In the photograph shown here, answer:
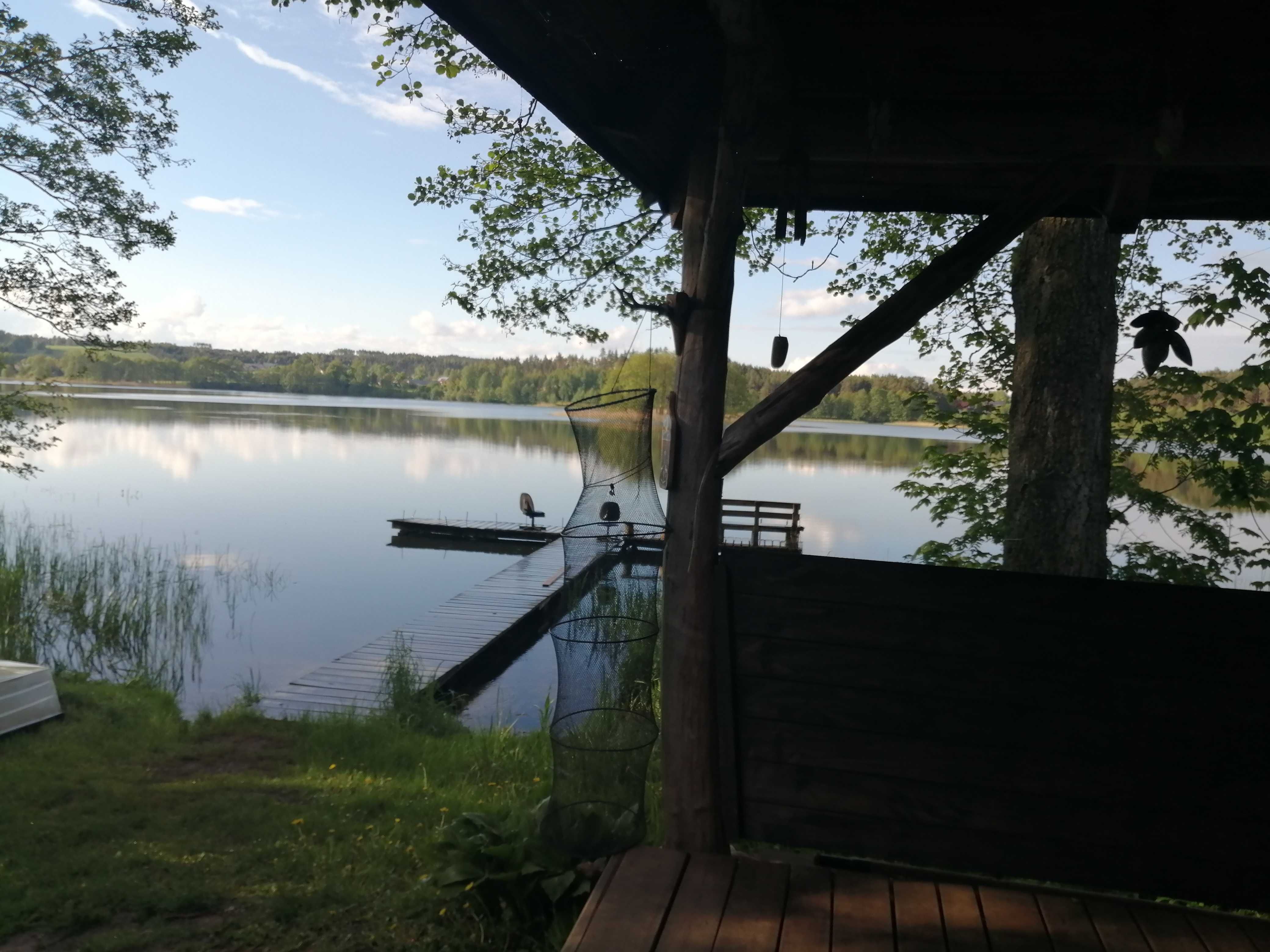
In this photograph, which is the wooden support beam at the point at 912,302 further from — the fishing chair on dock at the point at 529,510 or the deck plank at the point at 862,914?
the fishing chair on dock at the point at 529,510

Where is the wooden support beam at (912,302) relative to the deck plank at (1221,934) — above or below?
above

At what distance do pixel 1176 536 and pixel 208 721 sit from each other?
13252 millimetres

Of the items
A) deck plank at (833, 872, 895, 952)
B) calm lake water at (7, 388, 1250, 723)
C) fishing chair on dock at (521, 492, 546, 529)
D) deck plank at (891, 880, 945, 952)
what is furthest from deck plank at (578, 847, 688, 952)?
fishing chair on dock at (521, 492, 546, 529)

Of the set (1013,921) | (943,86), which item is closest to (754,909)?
(1013,921)

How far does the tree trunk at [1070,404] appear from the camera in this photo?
4.69 m

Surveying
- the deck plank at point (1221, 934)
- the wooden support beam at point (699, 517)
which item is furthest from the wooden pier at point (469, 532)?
the deck plank at point (1221, 934)

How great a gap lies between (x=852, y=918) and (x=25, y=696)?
4638mm

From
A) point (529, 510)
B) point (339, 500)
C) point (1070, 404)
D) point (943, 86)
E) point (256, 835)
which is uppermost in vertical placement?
point (943, 86)

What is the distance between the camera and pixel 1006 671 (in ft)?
7.89

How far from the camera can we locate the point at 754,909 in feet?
7.36

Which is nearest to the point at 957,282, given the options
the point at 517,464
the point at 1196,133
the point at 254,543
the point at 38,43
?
the point at 1196,133

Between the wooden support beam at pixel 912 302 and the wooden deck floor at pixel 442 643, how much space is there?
3500 mm

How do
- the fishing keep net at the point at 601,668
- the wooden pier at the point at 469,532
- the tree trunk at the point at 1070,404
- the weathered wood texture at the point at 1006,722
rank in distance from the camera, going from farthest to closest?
the wooden pier at the point at 469,532 < the tree trunk at the point at 1070,404 < the fishing keep net at the point at 601,668 < the weathered wood texture at the point at 1006,722

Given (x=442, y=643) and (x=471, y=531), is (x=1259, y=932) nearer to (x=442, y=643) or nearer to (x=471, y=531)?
(x=442, y=643)
